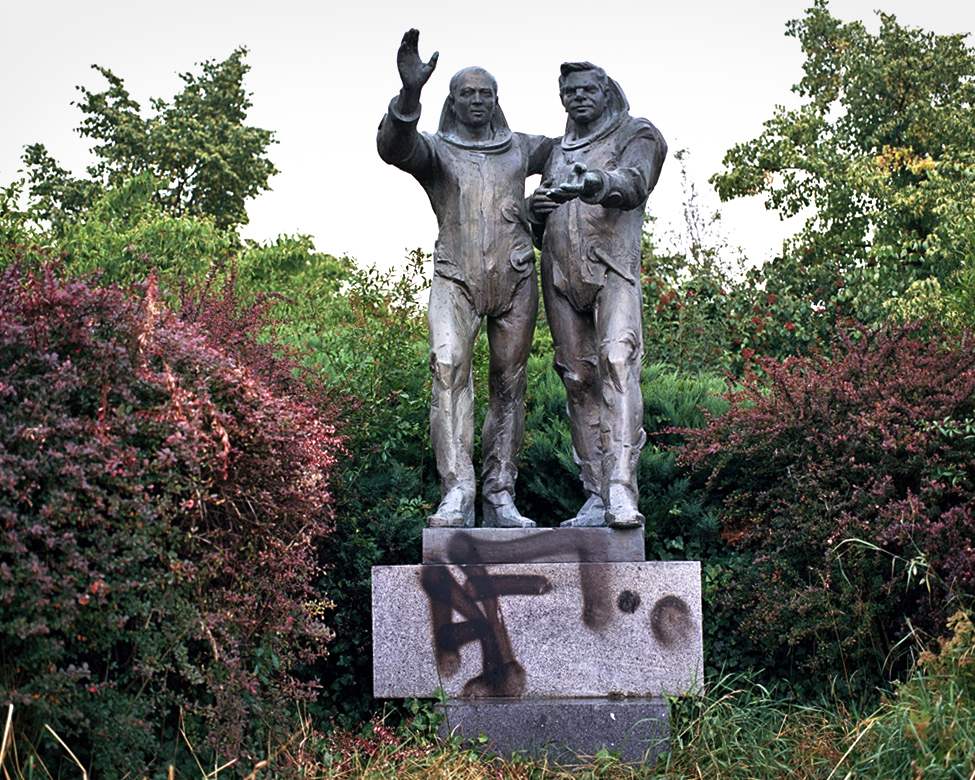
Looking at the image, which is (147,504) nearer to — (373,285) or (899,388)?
(899,388)

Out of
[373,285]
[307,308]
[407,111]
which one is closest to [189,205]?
[307,308]

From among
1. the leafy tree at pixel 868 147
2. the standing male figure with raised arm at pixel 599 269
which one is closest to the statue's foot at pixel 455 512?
the standing male figure with raised arm at pixel 599 269

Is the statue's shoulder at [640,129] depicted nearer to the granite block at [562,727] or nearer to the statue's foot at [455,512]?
the statue's foot at [455,512]

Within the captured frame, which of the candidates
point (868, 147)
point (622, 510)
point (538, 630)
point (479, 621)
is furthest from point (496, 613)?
point (868, 147)

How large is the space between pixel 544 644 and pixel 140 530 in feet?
5.75

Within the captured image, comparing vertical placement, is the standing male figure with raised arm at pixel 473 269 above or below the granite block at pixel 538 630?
above

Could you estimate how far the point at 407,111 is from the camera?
5.04 m

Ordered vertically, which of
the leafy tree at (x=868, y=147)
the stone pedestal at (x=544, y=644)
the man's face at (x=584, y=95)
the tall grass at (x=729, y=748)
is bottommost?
the tall grass at (x=729, y=748)

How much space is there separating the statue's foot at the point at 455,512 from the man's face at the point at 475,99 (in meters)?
1.75

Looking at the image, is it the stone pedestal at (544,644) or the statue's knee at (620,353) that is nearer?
the stone pedestal at (544,644)

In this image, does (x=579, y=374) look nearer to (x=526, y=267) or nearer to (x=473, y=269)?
(x=526, y=267)

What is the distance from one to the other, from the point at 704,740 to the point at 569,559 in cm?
91

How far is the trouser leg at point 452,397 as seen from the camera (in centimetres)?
513

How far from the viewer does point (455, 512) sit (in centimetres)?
496
